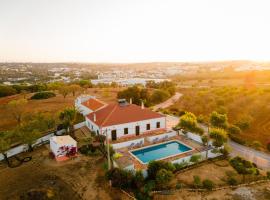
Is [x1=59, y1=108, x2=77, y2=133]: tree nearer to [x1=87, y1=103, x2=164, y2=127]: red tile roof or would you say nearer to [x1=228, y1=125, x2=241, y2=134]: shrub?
[x1=87, y1=103, x2=164, y2=127]: red tile roof

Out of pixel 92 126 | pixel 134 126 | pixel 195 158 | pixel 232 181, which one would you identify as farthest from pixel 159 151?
pixel 92 126

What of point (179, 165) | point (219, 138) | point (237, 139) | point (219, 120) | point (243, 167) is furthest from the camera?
point (237, 139)

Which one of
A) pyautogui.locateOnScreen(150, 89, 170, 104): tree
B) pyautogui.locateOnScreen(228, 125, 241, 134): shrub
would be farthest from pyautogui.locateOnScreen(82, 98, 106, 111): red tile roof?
pyautogui.locateOnScreen(150, 89, 170, 104): tree

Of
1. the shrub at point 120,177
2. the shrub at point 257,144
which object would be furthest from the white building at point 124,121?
the shrub at point 257,144

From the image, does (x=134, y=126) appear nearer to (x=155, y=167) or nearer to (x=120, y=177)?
(x=155, y=167)

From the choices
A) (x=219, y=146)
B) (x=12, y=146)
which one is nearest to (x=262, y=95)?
(x=219, y=146)

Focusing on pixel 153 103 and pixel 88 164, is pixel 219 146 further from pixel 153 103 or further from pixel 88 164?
pixel 153 103
